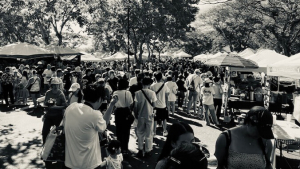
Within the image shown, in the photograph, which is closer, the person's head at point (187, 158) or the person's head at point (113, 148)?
the person's head at point (187, 158)

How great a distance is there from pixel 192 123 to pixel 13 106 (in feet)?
25.8

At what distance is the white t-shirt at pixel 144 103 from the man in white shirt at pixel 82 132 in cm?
259

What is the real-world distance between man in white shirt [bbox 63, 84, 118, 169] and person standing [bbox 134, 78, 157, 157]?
259 cm

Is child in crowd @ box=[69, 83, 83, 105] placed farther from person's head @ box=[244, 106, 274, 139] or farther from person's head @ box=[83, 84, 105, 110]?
person's head @ box=[244, 106, 274, 139]

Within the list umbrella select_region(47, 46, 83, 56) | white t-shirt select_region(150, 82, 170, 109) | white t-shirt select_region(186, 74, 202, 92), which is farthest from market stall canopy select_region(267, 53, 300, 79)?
umbrella select_region(47, 46, 83, 56)

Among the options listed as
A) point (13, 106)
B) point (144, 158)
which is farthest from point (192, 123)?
point (13, 106)

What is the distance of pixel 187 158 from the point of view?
179 centimetres

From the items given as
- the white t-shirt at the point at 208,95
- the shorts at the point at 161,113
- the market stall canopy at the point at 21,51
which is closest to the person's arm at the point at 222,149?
the shorts at the point at 161,113

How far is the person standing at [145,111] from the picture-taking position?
5.96 meters

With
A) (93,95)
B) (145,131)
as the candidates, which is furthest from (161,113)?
(93,95)

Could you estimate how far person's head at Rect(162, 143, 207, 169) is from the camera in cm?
179

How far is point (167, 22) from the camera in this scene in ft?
84.1

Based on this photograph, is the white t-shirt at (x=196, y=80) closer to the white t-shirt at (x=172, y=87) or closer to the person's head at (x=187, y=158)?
the white t-shirt at (x=172, y=87)

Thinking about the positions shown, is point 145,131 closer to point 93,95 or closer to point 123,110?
point 123,110
